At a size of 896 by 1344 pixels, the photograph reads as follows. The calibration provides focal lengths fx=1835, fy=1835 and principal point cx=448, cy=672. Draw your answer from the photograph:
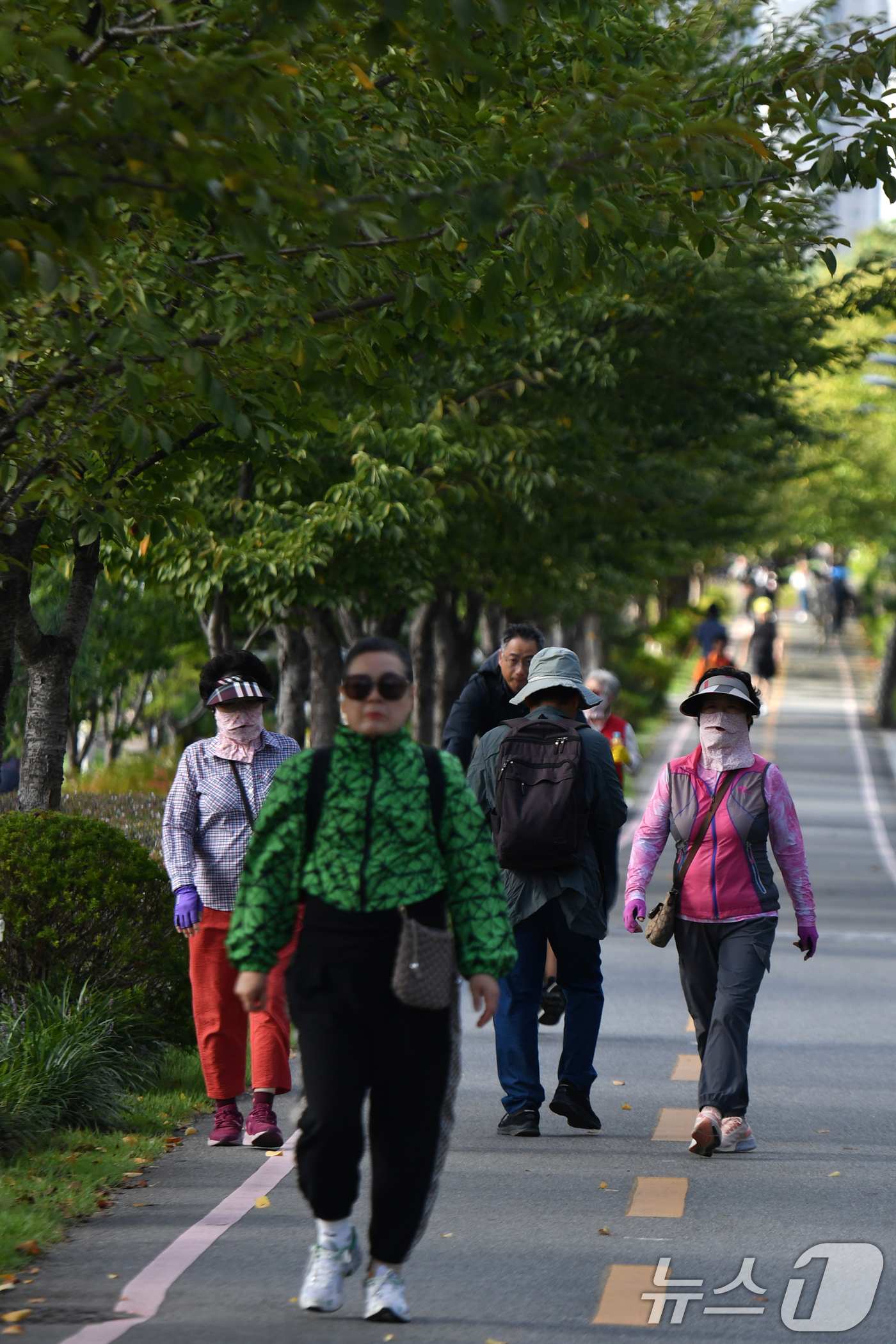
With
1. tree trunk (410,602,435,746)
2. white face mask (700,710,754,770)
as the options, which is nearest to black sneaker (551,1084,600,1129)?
white face mask (700,710,754,770)

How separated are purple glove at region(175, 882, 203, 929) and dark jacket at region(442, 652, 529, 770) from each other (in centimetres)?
203

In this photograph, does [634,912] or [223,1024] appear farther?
[634,912]

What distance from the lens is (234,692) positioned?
689 cm

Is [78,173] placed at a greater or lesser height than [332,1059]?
greater

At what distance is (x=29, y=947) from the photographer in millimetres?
7395

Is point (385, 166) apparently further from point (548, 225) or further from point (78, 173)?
point (78, 173)

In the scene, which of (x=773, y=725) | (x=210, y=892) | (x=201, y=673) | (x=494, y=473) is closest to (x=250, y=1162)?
(x=210, y=892)

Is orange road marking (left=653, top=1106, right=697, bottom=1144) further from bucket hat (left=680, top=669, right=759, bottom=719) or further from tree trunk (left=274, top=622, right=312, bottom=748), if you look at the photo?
tree trunk (left=274, top=622, right=312, bottom=748)

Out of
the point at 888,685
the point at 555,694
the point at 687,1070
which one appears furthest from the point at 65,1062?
the point at 888,685

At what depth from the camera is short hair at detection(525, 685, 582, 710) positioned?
7340mm

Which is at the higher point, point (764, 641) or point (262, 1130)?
point (764, 641)

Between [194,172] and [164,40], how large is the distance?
1686mm

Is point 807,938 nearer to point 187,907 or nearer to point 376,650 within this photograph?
point 187,907

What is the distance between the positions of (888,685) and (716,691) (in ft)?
103
